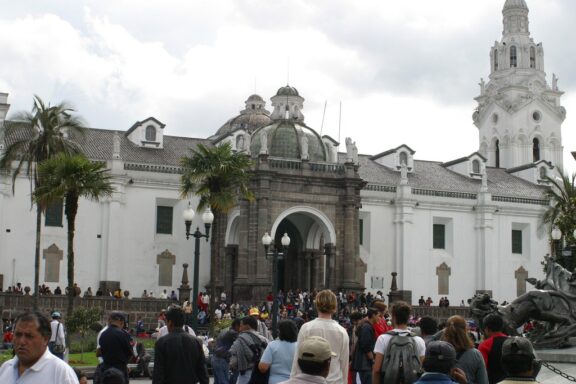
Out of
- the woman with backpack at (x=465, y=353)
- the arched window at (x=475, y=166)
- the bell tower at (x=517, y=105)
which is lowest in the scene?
the woman with backpack at (x=465, y=353)

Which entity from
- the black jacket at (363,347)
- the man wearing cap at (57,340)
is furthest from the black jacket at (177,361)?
the man wearing cap at (57,340)

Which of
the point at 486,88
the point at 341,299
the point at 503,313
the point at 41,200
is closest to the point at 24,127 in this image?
the point at 41,200

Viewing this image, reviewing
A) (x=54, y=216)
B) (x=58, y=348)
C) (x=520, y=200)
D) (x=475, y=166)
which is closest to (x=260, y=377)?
(x=58, y=348)

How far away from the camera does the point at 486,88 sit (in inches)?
2953

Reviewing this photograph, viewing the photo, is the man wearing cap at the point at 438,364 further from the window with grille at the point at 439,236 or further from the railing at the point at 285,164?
the window with grille at the point at 439,236

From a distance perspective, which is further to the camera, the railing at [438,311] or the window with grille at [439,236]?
the window with grille at [439,236]

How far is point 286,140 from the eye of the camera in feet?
149

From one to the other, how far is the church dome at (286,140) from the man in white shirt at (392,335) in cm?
3531

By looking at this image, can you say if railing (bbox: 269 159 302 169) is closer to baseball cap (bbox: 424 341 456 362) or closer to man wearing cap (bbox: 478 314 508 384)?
man wearing cap (bbox: 478 314 508 384)

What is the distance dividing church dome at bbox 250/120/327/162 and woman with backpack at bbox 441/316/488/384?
119 ft

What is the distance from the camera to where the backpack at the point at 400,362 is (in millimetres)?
9188

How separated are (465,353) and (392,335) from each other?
1.08 metres

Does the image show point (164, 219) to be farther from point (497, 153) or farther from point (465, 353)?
point (465, 353)

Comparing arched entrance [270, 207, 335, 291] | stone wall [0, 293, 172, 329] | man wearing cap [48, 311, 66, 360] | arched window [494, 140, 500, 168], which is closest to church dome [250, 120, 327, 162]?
arched entrance [270, 207, 335, 291]
